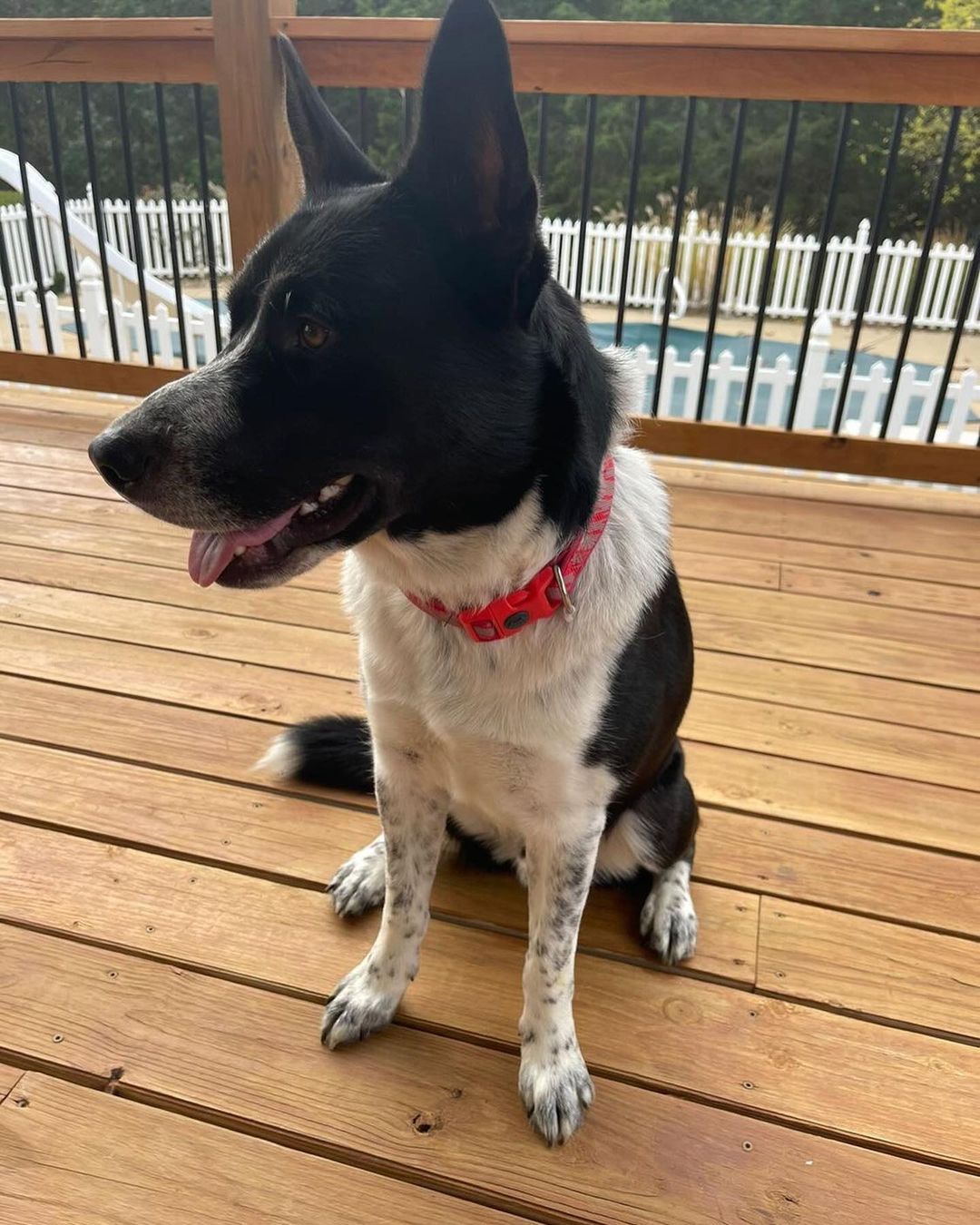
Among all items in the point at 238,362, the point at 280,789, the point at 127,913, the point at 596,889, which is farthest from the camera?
the point at 280,789

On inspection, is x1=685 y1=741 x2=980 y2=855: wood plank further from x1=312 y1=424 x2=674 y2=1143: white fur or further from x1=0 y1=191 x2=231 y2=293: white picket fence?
x1=0 y1=191 x2=231 y2=293: white picket fence

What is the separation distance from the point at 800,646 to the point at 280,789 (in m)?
1.24

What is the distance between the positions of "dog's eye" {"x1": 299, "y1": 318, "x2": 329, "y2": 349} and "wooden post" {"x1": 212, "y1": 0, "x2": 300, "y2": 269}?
184 cm

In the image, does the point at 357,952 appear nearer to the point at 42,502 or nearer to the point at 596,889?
the point at 596,889

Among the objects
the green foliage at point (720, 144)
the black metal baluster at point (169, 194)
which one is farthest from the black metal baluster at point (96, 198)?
the green foliage at point (720, 144)

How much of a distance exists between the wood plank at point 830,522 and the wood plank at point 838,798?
1066 mm

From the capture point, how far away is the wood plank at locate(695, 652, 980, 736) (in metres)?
1.93

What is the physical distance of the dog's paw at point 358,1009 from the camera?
48.6 inches

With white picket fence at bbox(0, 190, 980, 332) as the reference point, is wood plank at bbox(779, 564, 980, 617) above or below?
above

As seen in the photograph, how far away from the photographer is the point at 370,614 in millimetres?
1185

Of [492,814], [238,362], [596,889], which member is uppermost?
[238,362]

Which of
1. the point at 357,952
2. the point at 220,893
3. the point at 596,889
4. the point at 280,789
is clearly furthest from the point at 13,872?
the point at 596,889

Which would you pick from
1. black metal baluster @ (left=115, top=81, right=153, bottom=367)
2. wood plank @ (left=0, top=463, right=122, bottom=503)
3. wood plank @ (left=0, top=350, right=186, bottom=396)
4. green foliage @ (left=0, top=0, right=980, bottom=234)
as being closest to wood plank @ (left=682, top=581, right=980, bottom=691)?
wood plank @ (left=0, top=463, right=122, bottom=503)

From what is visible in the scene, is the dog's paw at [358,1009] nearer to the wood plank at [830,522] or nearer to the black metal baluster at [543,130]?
the wood plank at [830,522]
